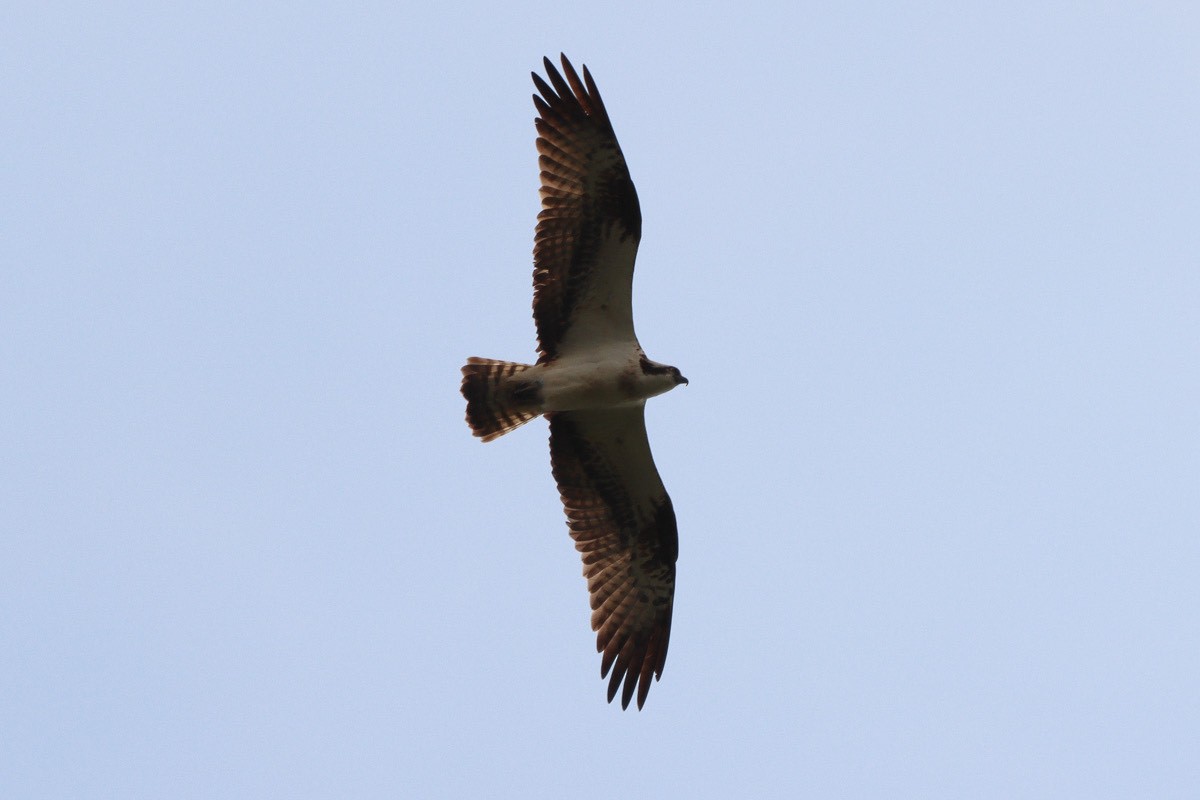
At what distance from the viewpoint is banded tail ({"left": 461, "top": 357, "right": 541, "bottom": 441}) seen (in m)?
11.9

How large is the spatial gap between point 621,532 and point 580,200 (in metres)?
2.88

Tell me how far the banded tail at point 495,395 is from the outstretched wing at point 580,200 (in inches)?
27.4

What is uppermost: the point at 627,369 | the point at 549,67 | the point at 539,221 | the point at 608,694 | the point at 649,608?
the point at 549,67

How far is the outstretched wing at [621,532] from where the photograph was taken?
1224 centimetres

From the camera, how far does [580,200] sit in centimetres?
1138

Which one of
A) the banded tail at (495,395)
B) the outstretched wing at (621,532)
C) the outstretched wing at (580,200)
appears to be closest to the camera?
the outstretched wing at (580,200)

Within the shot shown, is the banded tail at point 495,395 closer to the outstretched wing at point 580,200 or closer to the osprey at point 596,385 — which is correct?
the osprey at point 596,385

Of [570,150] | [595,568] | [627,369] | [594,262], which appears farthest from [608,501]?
[570,150]

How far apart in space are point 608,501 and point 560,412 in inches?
36.1

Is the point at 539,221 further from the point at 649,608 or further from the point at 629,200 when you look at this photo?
the point at 649,608

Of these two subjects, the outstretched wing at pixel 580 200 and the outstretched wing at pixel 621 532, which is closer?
the outstretched wing at pixel 580 200

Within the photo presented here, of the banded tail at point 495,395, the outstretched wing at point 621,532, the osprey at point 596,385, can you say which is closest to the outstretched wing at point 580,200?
the osprey at point 596,385

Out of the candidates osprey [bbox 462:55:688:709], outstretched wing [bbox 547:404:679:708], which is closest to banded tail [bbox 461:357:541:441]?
osprey [bbox 462:55:688:709]

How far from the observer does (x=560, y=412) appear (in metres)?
12.1
